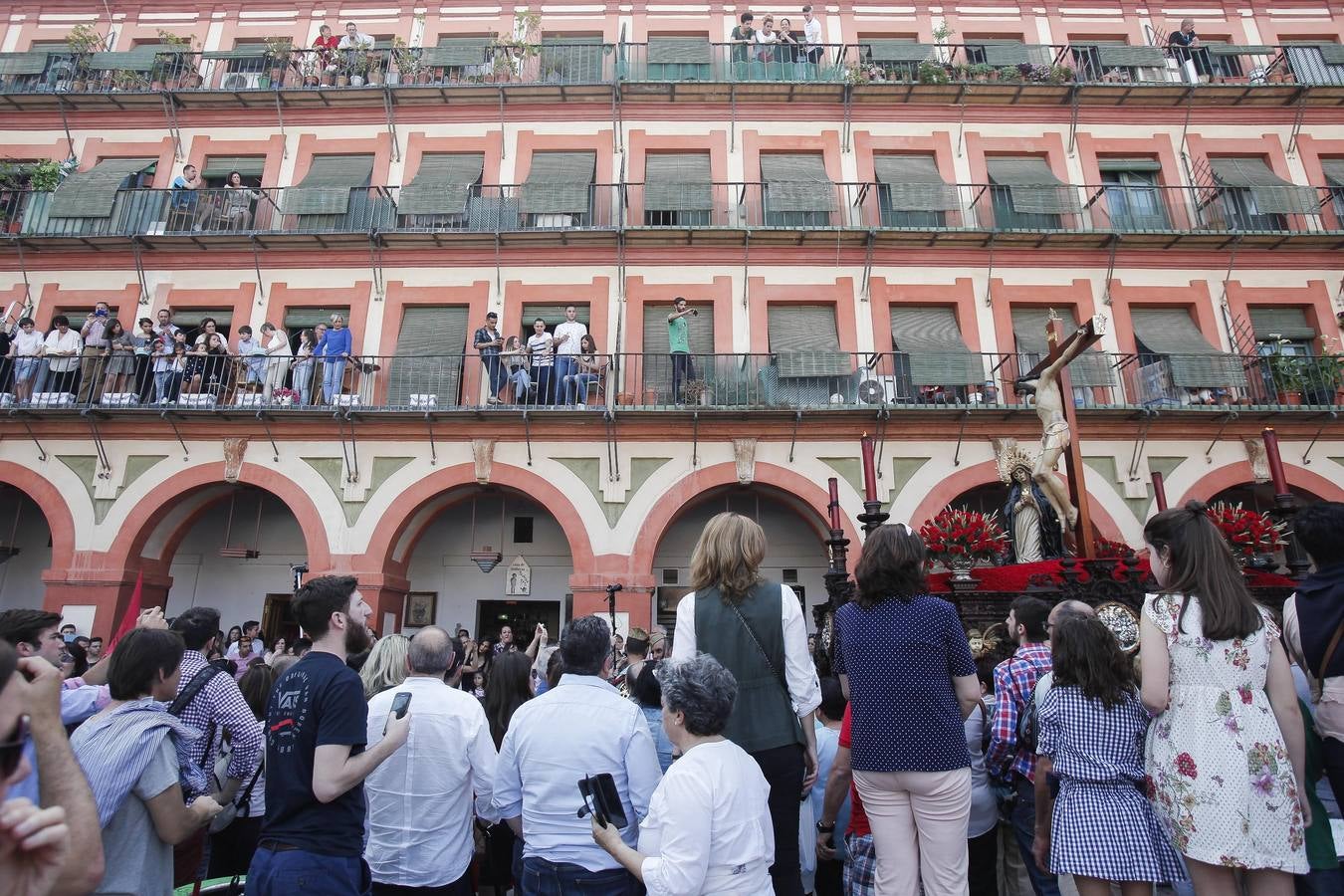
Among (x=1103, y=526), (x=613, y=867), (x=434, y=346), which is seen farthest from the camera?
(x=434, y=346)

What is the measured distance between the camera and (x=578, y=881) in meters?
3.09

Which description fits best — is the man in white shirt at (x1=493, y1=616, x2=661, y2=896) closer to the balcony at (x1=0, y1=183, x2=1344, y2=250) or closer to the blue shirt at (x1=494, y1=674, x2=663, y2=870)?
the blue shirt at (x1=494, y1=674, x2=663, y2=870)

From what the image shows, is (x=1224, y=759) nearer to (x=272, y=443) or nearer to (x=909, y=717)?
(x=909, y=717)

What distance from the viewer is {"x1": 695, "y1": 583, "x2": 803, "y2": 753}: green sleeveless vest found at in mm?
3471

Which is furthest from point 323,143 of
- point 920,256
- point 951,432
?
point 951,432

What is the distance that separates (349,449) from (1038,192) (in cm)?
1434

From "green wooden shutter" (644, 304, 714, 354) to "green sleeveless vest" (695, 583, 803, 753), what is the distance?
479 inches

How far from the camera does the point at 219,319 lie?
52.4ft

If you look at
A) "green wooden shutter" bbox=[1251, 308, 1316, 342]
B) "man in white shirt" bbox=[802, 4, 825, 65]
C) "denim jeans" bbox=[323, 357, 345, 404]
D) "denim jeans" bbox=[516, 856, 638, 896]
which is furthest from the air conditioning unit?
"green wooden shutter" bbox=[1251, 308, 1316, 342]

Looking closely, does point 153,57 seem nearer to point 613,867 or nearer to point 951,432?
point 951,432

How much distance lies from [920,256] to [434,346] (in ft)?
32.1

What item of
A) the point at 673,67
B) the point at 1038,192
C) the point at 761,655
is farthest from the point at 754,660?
the point at 673,67

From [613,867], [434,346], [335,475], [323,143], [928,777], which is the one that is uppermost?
[323,143]

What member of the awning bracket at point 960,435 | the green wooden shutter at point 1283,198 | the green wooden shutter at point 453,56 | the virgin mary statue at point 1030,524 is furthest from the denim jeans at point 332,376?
the green wooden shutter at point 1283,198
